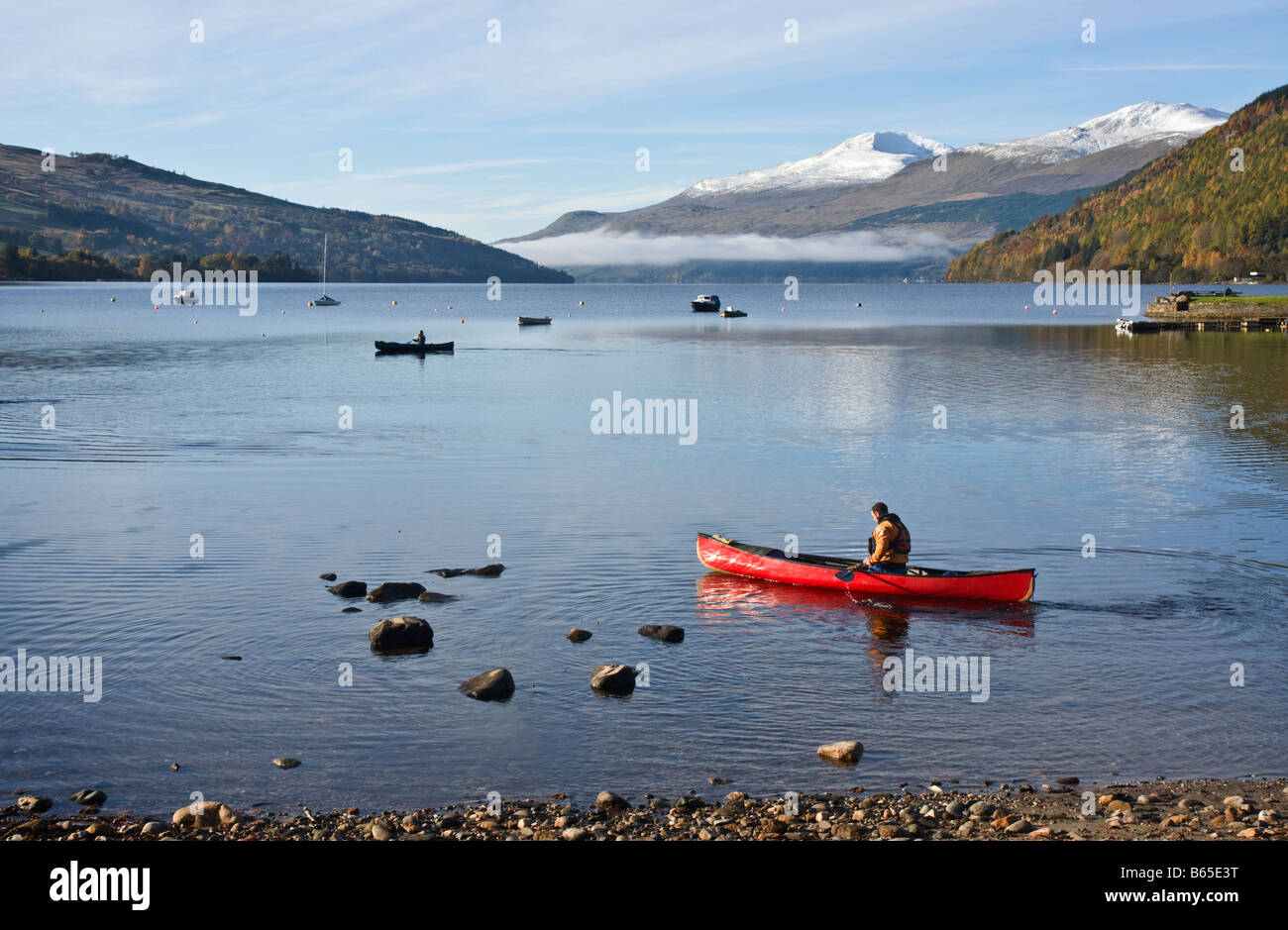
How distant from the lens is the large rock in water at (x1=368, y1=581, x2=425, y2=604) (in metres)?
29.5

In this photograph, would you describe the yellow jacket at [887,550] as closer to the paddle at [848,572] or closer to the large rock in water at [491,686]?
the paddle at [848,572]

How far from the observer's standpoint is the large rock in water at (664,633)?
86.5 ft

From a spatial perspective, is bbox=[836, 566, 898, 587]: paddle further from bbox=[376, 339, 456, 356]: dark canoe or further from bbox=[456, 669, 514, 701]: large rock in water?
bbox=[376, 339, 456, 356]: dark canoe

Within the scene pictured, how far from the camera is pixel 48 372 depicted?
94.6 m

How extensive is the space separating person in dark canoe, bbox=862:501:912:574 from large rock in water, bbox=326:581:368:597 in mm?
12985

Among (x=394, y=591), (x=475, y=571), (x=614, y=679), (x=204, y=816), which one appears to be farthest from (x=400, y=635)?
(x=204, y=816)

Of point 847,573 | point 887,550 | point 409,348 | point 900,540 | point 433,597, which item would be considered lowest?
point 433,597

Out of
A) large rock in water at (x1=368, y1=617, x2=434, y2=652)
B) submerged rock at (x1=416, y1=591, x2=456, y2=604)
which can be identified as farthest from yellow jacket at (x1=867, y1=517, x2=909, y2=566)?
large rock in water at (x1=368, y1=617, x2=434, y2=652)

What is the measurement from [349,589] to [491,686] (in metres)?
8.81

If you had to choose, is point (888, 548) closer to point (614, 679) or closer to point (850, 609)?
point (850, 609)

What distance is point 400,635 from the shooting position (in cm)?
2542
